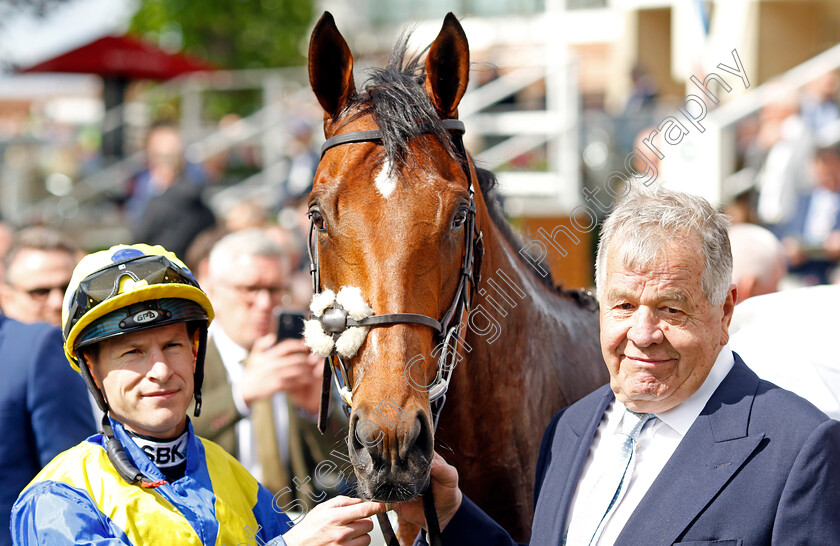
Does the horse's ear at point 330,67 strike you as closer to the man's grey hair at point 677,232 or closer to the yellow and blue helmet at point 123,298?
the yellow and blue helmet at point 123,298

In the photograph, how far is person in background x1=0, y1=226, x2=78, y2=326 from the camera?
155 inches

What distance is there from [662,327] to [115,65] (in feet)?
50.1

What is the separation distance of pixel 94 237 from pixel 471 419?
11.4 meters

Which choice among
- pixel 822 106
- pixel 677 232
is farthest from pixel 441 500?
pixel 822 106

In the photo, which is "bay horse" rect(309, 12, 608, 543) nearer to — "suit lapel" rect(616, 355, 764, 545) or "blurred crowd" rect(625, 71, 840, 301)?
"suit lapel" rect(616, 355, 764, 545)

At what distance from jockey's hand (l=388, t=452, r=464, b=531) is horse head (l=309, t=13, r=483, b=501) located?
0.47ft

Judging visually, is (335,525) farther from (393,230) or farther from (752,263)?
(752,263)

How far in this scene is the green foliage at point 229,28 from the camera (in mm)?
18859

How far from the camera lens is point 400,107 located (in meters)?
2.47

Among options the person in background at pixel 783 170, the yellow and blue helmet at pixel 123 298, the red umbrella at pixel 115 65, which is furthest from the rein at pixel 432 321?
the red umbrella at pixel 115 65

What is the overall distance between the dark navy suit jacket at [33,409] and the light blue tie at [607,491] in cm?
187

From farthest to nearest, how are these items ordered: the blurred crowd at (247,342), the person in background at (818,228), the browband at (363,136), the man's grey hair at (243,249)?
the person in background at (818,228), the man's grey hair at (243,249), the blurred crowd at (247,342), the browband at (363,136)

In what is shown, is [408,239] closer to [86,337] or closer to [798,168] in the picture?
[86,337]

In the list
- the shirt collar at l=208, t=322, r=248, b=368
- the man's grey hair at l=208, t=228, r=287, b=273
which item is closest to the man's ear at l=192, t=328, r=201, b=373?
the shirt collar at l=208, t=322, r=248, b=368
